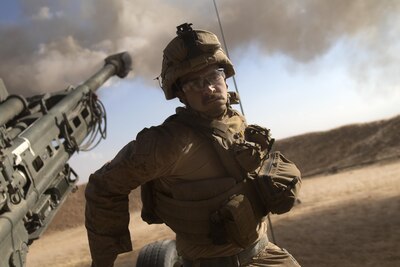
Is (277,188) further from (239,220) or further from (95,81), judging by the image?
(95,81)

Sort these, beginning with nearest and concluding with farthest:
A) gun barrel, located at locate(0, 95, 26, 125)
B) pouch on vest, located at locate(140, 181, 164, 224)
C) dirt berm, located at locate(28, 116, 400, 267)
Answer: pouch on vest, located at locate(140, 181, 164, 224) < gun barrel, located at locate(0, 95, 26, 125) < dirt berm, located at locate(28, 116, 400, 267)

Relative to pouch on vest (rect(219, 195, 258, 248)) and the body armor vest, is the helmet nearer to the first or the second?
the body armor vest

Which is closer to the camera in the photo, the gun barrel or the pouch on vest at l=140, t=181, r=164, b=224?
the pouch on vest at l=140, t=181, r=164, b=224

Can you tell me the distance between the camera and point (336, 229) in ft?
22.4

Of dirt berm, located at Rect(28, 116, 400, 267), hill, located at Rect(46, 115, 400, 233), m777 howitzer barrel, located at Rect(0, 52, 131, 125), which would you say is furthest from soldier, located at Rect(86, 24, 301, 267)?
hill, located at Rect(46, 115, 400, 233)

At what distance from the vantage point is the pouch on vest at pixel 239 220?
187 centimetres

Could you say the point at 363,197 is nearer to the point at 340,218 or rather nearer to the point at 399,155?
the point at 340,218

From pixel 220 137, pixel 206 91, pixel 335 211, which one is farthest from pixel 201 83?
pixel 335 211

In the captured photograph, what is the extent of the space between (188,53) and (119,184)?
0.71m

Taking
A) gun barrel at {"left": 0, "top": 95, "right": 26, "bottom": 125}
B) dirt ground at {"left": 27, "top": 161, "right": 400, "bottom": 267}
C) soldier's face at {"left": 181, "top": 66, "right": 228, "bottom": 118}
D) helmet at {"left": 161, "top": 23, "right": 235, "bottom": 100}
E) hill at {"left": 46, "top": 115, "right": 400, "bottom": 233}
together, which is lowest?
hill at {"left": 46, "top": 115, "right": 400, "bottom": 233}

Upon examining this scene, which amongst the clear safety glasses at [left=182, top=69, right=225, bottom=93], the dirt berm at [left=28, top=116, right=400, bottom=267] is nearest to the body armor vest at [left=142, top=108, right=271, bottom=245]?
the clear safety glasses at [left=182, top=69, right=225, bottom=93]

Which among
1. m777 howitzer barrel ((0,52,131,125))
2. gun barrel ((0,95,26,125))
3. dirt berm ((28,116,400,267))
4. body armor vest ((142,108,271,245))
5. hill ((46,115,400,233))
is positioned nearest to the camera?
body armor vest ((142,108,271,245))

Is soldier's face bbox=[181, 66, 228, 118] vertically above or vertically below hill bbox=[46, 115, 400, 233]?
above

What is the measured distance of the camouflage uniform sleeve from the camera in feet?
5.96
